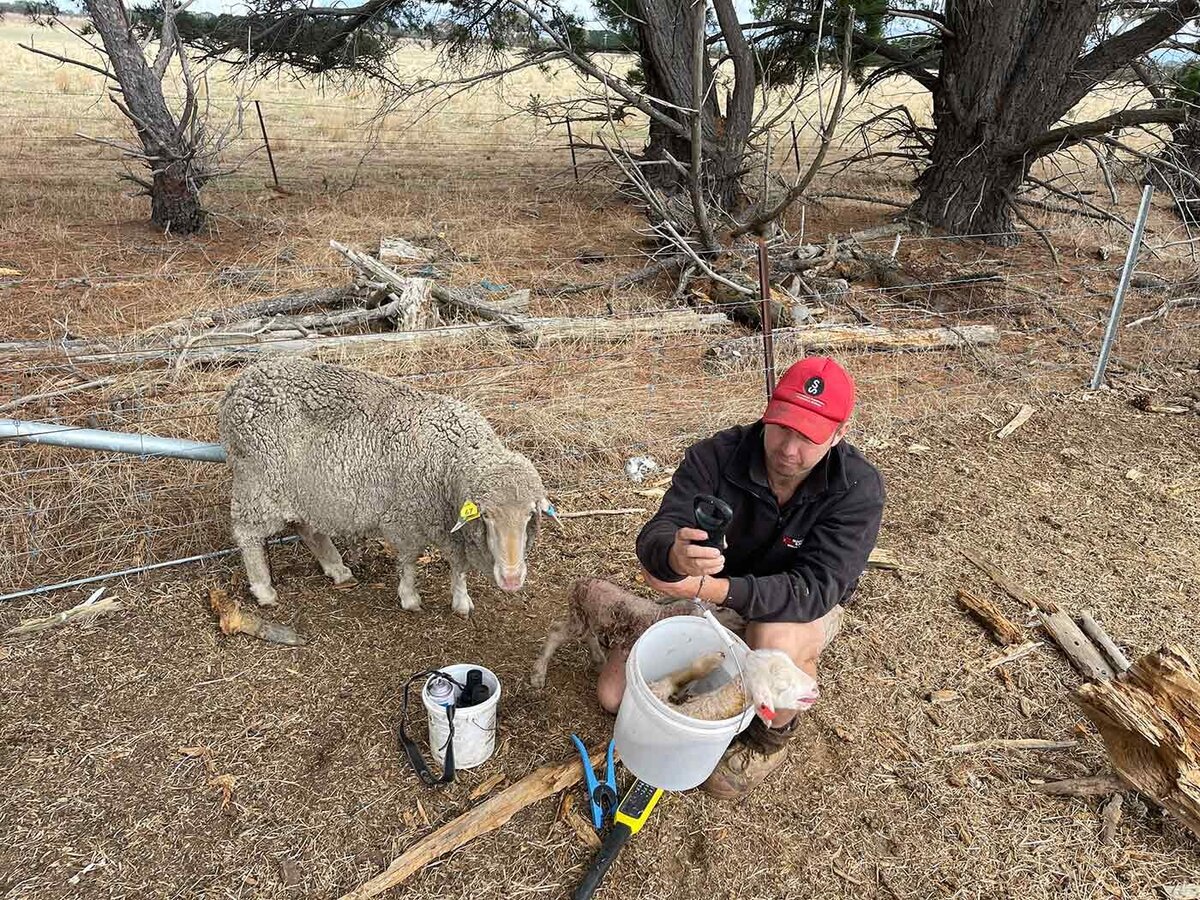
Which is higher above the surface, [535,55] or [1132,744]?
[535,55]

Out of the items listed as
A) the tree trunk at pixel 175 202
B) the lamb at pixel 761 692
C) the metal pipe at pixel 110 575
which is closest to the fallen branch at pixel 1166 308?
the lamb at pixel 761 692

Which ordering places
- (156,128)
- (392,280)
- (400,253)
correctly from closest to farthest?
(392,280)
(400,253)
(156,128)

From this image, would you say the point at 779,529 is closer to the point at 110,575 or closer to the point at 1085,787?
the point at 1085,787

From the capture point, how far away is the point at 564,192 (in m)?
13.9

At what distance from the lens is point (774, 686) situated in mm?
2223

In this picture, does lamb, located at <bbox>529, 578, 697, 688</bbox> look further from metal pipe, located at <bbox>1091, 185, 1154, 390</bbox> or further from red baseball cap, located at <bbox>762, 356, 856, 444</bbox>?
metal pipe, located at <bbox>1091, 185, 1154, 390</bbox>

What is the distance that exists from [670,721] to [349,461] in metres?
2.14

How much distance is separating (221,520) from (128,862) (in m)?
1.99

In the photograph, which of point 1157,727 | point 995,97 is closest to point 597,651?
point 1157,727

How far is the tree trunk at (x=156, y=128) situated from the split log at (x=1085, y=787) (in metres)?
10.9

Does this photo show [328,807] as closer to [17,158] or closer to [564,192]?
[564,192]

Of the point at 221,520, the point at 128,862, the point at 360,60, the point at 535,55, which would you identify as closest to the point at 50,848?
the point at 128,862

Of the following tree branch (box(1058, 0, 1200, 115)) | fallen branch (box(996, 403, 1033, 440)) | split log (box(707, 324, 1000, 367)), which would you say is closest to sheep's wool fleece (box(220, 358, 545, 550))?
split log (box(707, 324, 1000, 367))

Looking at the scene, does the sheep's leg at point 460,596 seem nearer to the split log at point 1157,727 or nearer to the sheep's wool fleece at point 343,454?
the sheep's wool fleece at point 343,454
